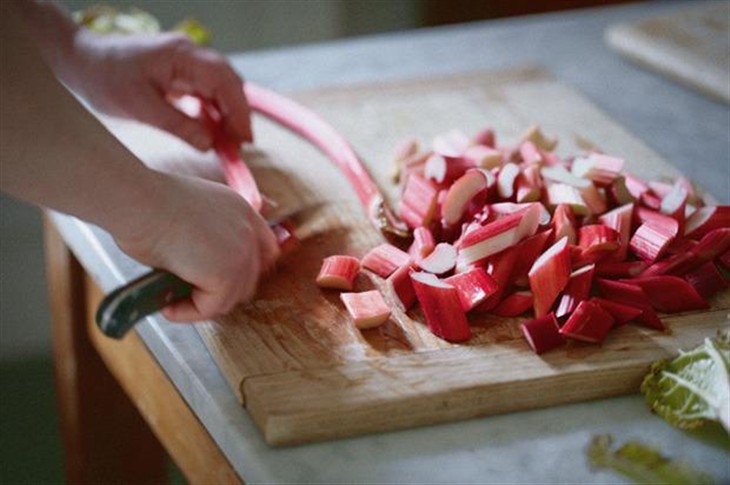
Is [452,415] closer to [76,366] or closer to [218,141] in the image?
[218,141]

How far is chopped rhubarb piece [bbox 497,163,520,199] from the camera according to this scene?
1.33 meters

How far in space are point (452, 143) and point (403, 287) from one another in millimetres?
382

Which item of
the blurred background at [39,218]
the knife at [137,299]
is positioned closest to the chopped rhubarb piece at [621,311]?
the knife at [137,299]

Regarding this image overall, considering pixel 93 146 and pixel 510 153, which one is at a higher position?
pixel 93 146

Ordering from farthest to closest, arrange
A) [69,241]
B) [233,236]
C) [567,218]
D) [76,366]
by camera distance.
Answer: [76,366] < [69,241] < [567,218] < [233,236]

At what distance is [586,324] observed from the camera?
112 cm

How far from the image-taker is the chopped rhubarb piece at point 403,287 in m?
1.20

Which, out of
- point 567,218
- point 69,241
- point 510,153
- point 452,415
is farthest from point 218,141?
point 452,415

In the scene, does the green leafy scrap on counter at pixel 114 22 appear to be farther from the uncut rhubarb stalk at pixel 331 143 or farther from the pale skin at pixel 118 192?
the pale skin at pixel 118 192

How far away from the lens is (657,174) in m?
1.53

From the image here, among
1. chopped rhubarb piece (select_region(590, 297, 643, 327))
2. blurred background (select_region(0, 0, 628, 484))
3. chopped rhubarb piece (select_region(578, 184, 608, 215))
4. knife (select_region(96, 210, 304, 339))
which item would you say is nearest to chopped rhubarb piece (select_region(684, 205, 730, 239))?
chopped rhubarb piece (select_region(578, 184, 608, 215))

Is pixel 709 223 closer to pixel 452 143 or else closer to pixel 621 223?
pixel 621 223

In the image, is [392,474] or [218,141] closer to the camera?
[392,474]

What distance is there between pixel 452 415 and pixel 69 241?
2.01ft
